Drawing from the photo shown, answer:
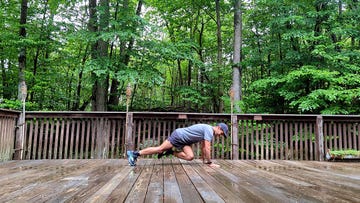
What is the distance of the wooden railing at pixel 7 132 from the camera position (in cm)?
414

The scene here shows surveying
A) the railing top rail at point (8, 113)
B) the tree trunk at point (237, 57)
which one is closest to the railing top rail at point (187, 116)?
the railing top rail at point (8, 113)

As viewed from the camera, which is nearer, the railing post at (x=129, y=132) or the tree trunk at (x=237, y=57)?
the railing post at (x=129, y=132)

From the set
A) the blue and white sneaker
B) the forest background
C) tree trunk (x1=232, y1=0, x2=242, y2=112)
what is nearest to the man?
the blue and white sneaker

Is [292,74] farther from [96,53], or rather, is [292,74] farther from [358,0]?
[96,53]

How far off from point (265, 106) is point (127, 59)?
17.1ft

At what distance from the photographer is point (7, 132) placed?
435cm

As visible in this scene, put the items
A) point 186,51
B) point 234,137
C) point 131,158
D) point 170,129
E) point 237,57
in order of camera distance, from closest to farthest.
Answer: point 131,158
point 234,137
point 170,129
point 186,51
point 237,57

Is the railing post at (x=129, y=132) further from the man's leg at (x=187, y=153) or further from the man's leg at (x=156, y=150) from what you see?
the man's leg at (x=187, y=153)

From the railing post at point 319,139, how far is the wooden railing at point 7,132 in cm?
594

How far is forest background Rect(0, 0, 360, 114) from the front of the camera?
270 inches

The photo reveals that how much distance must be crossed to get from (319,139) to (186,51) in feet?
16.0

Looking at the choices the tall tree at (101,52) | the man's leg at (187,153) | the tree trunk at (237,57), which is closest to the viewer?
the man's leg at (187,153)

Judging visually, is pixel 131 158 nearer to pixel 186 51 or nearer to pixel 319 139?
pixel 319 139

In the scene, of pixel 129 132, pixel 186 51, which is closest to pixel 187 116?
pixel 129 132
